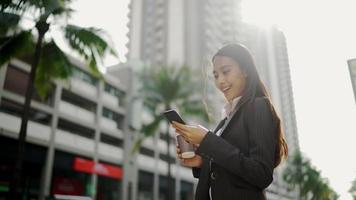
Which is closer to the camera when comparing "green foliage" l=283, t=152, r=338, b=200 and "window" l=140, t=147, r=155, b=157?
"window" l=140, t=147, r=155, b=157

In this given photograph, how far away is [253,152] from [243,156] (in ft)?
0.17

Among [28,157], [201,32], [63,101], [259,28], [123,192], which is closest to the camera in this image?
[28,157]

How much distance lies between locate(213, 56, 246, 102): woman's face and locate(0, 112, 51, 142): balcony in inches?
1035

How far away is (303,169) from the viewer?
61500 mm

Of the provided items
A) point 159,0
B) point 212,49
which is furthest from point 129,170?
point 159,0

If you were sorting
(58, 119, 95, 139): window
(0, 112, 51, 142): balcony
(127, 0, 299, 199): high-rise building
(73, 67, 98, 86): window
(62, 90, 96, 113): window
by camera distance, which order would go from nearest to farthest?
(0, 112, 51, 142): balcony < (58, 119, 95, 139): window < (62, 90, 96, 113): window < (73, 67, 98, 86): window < (127, 0, 299, 199): high-rise building

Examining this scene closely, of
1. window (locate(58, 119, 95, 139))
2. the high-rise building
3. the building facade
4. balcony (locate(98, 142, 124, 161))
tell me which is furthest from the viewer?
the high-rise building

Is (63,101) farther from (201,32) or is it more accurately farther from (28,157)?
(201,32)

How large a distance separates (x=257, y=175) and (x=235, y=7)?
8794 cm

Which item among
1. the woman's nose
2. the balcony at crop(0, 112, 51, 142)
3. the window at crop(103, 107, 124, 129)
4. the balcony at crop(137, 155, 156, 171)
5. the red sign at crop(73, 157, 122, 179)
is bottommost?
the woman's nose

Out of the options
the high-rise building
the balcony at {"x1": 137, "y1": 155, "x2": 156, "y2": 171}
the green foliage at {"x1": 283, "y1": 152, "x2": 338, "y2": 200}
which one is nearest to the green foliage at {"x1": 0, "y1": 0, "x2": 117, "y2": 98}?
the balcony at {"x1": 137, "y1": 155, "x2": 156, "y2": 171}

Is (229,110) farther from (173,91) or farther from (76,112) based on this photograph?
(76,112)

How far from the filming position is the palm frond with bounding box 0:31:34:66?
14930 millimetres

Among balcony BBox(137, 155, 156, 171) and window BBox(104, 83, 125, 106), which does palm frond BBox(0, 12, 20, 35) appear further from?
balcony BBox(137, 155, 156, 171)
